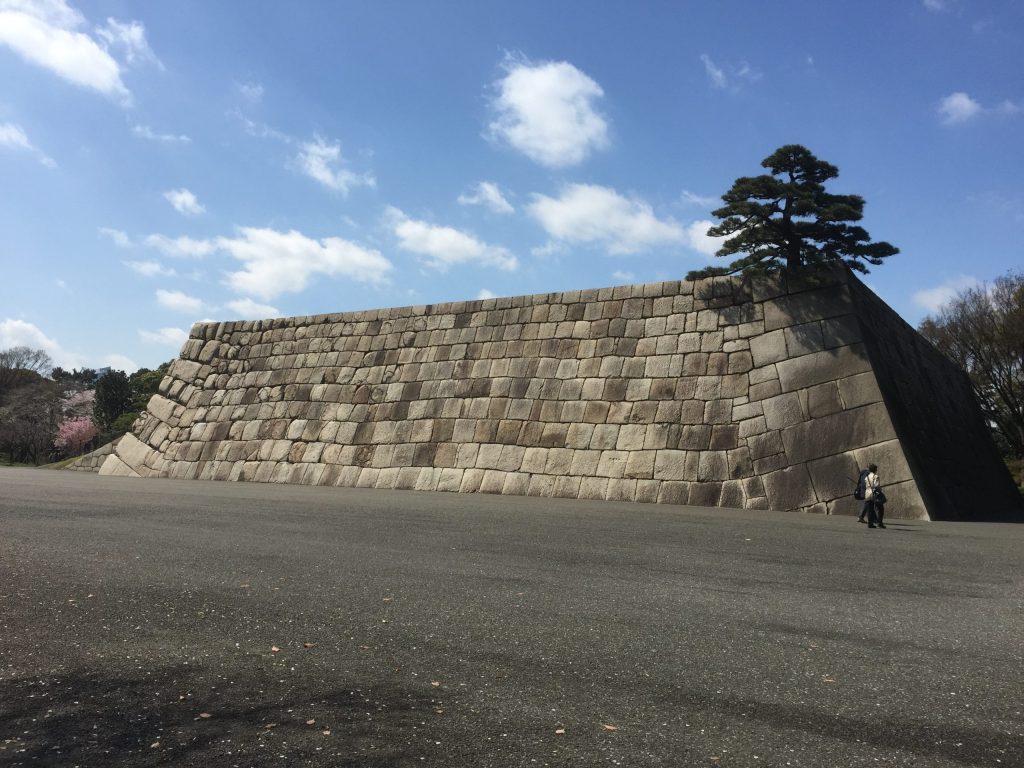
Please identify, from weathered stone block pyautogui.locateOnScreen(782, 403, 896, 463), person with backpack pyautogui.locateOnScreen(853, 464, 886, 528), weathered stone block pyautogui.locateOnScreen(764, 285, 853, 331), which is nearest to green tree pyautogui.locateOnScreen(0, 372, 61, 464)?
weathered stone block pyautogui.locateOnScreen(764, 285, 853, 331)

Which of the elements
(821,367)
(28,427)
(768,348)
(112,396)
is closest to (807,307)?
(768,348)

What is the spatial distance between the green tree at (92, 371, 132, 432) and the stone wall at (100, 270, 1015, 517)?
2578 centimetres

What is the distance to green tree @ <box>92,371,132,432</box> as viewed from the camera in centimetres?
4422

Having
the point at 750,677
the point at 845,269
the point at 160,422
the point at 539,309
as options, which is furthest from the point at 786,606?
the point at 160,422

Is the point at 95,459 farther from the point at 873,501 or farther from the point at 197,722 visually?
the point at 197,722

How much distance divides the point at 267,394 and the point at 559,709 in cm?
1857

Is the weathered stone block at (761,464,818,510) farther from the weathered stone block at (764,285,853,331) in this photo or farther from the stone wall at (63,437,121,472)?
the stone wall at (63,437,121,472)

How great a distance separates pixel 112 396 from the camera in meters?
44.5

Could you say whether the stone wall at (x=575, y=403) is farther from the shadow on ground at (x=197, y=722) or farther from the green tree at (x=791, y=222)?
the shadow on ground at (x=197, y=722)

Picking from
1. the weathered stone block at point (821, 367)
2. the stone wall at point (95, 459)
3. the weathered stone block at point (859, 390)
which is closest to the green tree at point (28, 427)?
A: the stone wall at point (95, 459)

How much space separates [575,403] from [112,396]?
38.7 meters

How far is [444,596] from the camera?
16.5 ft

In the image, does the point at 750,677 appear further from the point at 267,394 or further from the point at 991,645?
the point at 267,394

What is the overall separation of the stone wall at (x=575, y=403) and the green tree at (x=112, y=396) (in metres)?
25.8
